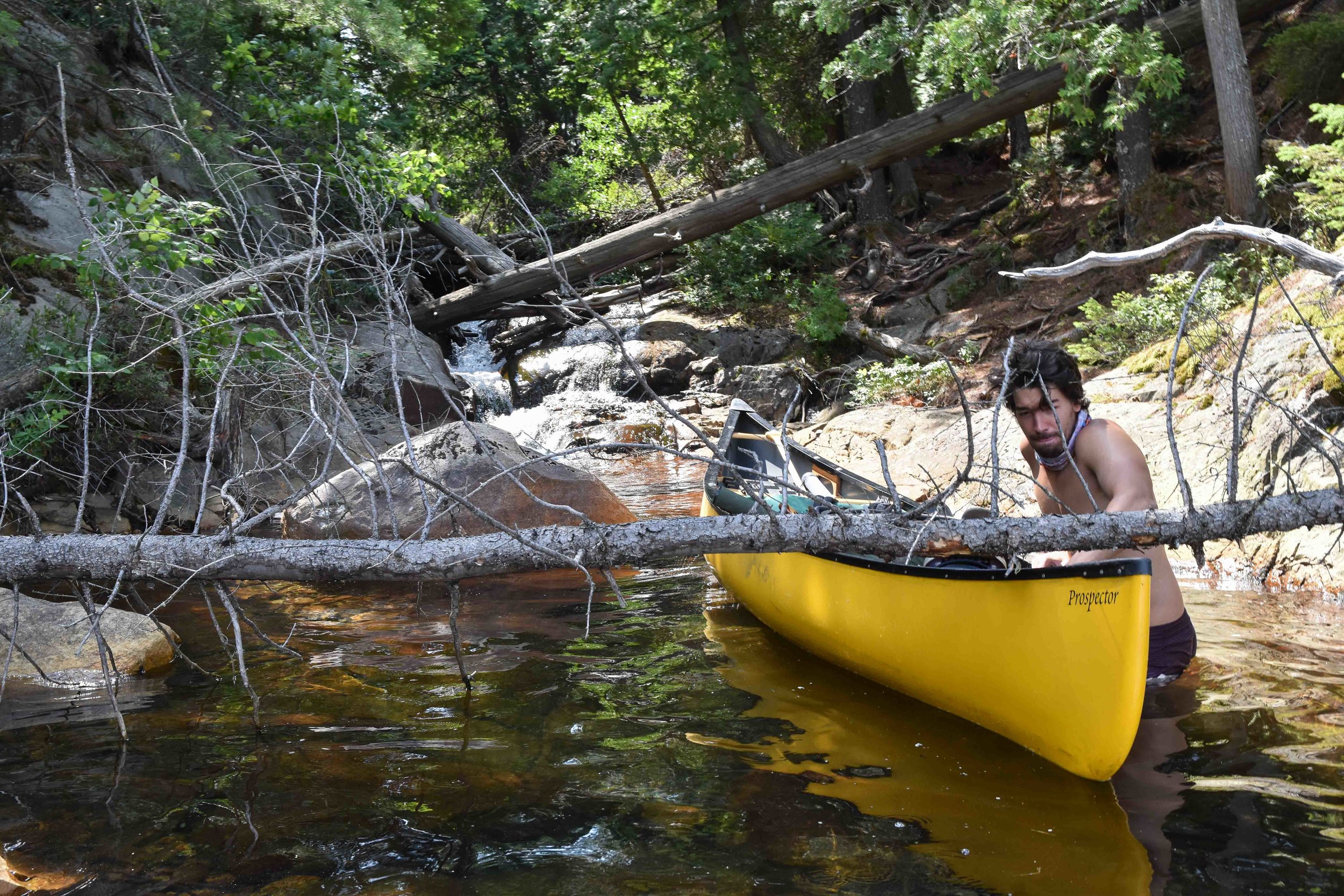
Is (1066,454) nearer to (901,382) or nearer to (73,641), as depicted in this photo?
(73,641)

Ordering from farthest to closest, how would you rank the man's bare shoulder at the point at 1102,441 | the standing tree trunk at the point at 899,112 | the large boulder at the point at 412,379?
1. the standing tree trunk at the point at 899,112
2. the large boulder at the point at 412,379
3. the man's bare shoulder at the point at 1102,441

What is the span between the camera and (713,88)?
1402 centimetres

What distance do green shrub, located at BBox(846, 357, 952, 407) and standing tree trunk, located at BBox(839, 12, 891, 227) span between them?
13.2ft

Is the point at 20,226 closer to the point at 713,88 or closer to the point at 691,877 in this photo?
the point at 691,877

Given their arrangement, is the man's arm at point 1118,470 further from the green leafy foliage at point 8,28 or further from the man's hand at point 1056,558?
the green leafy foliage at point 8,28

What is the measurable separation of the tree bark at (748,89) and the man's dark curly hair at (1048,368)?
10875mm

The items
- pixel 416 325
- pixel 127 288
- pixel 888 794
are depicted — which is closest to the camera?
pixel 888 794

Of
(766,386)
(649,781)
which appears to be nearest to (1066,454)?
(649,781)

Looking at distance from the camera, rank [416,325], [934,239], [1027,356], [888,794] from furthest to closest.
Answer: [934,239] < [416,325] < [1027,356] < [888,794]

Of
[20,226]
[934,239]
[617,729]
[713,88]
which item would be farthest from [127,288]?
[934,239]

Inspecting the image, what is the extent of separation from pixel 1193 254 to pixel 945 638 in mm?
7719

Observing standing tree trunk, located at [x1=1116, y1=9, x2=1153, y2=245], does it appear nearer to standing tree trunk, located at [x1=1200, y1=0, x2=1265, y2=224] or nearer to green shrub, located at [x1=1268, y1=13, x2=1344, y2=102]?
green shrub, located at [x1=1268, y1=13, x2=1344, y2=102]

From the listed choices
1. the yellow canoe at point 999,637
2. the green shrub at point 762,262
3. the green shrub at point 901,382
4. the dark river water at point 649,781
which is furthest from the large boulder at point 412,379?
the yellow canoe at point 999,637

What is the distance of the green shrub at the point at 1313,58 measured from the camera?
9492 mm
